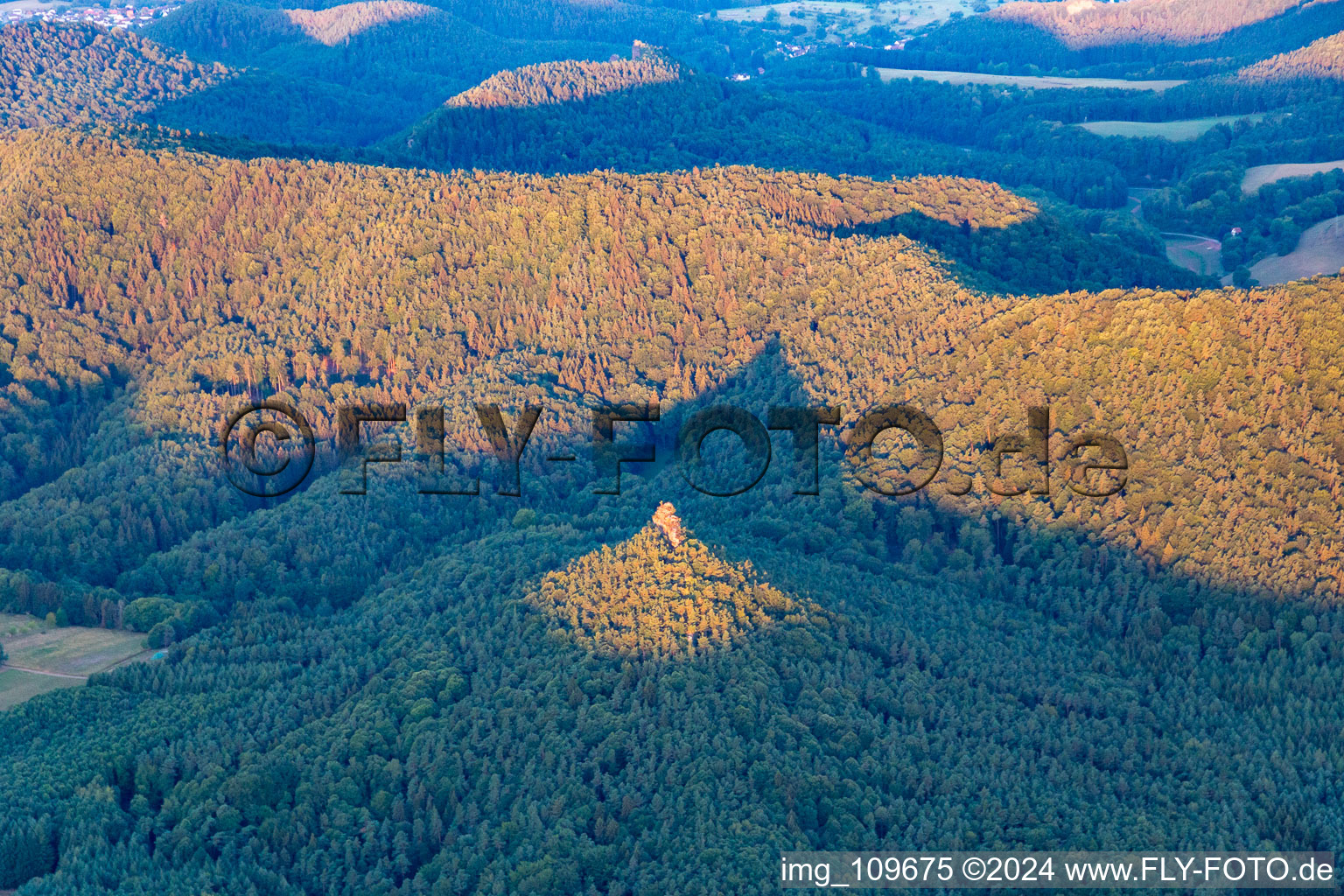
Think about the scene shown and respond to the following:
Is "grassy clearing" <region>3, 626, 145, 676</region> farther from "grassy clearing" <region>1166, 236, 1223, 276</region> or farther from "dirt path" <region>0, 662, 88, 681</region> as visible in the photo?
"grassy clearing" <region>1166, 236, 1223, 276</region>

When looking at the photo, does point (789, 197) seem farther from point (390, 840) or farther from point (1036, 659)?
point (390, 840)

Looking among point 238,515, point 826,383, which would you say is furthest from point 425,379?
point 826,383

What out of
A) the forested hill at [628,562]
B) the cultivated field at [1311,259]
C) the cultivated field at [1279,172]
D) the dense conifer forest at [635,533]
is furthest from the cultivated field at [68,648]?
the cultivated field at [1279,172]

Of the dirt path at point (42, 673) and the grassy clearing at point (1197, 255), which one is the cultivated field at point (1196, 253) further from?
the dirt path at point (42, 673)

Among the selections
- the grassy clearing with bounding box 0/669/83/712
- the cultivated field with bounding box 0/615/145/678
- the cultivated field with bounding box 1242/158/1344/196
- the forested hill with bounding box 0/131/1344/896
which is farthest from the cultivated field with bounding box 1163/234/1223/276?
the grassy clearing with bounding box 0/669/83/712

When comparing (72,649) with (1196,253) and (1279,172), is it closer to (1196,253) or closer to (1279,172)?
(1196,253)
